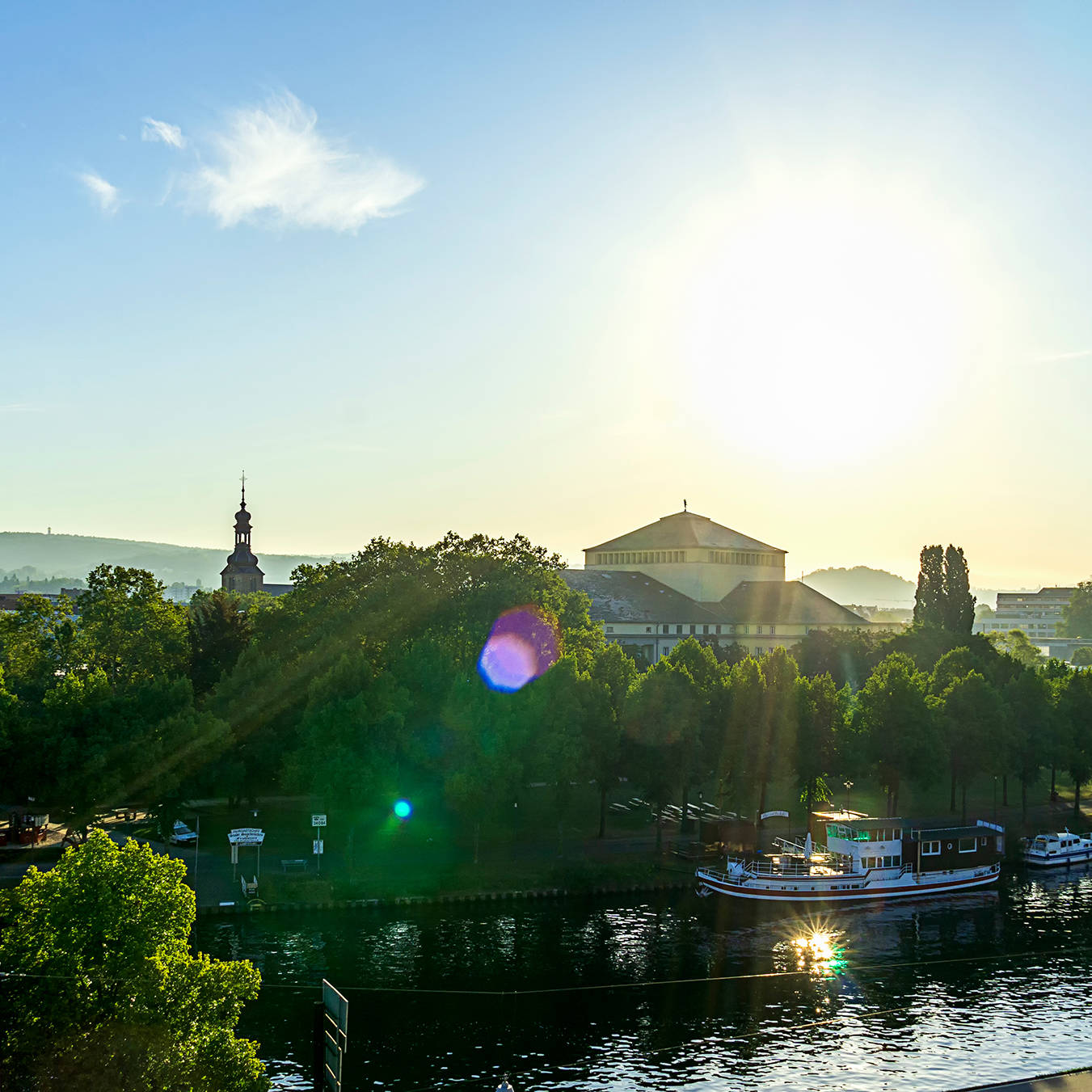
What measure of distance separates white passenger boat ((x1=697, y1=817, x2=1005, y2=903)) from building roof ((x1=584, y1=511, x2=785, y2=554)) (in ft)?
290

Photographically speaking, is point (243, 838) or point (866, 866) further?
point (866, 866)

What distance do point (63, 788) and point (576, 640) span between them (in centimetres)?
4060

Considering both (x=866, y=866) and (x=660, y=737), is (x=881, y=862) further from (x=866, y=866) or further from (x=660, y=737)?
Result: (x=660, y=737)

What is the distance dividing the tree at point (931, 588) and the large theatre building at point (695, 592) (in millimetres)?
23133

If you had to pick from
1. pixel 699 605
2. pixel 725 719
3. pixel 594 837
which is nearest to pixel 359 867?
pixel 594 837

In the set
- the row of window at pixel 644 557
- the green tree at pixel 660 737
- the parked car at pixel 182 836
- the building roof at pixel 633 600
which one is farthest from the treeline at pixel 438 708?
the row of window at pixel 644 557

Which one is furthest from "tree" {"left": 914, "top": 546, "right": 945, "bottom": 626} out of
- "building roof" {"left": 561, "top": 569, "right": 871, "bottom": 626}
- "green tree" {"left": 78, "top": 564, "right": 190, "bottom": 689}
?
"green tree" {"left": 78, "top": 564, "right": 190, "bottom": 689}

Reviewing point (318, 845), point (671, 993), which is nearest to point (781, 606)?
point (318, 845)

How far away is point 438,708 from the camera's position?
65.9 m

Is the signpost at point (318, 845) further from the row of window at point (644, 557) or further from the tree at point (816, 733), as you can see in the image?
the row of window at point (644, 557)

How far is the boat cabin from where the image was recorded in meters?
64.8

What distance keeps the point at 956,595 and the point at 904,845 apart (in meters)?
59.6

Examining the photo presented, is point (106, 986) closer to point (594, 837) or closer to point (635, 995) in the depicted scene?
point (635, 995)

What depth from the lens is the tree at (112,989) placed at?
23.2 meters
